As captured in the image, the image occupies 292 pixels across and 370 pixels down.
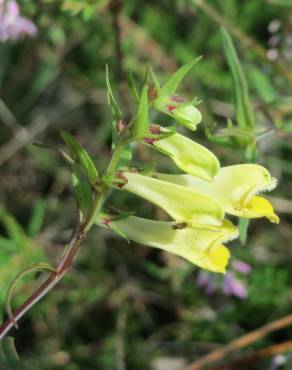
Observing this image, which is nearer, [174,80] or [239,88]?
[174,80]

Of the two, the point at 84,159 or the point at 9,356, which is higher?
the point at 84,159

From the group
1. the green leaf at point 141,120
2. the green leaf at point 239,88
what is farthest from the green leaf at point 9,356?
the green leaf at point 239,88

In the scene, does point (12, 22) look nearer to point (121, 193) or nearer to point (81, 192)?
point (121, 193)

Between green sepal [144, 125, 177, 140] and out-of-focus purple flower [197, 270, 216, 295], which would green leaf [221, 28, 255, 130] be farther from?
out-of-focus purple flower [197, 270, 216, 295]

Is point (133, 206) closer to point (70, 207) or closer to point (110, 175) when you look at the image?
point (70, 207)

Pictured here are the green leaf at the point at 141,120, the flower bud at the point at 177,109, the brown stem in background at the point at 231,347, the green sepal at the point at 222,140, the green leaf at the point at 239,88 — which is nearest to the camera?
the green leaf at the point at 141,120

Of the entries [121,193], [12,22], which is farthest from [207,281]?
[12,22]

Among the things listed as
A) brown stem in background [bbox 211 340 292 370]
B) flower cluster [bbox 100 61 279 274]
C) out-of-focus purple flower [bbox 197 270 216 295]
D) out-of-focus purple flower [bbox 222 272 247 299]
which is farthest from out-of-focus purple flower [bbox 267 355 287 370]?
flower cluster [bbox 100 61 279 274]

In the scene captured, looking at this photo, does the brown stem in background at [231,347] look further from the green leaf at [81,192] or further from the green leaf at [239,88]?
the green leaf at [81,192]

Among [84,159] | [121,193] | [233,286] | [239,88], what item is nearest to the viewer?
[84,159]
